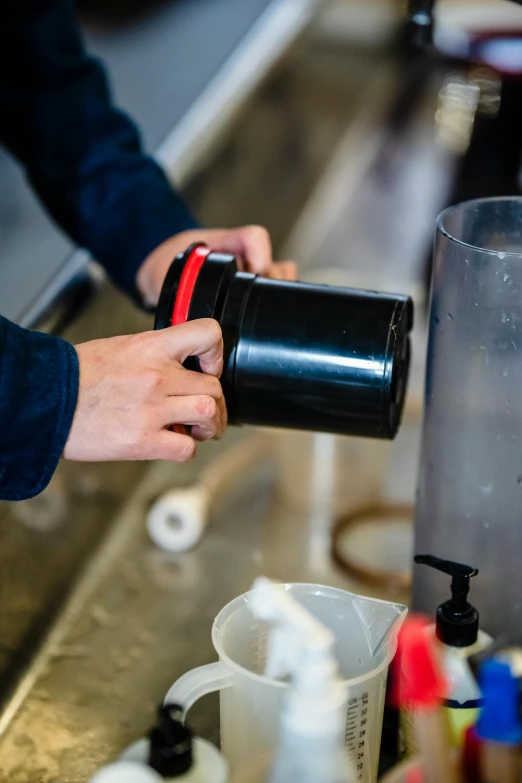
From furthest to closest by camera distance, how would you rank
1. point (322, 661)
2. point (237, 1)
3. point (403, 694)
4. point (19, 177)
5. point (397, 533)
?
point (237, 1), point (19, 177), point (397, 533), point (403, 694), point (322, 661)

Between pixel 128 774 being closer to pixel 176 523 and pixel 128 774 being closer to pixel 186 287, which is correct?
pixel 186 287

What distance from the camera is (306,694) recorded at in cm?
43

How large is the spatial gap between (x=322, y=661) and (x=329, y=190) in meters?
1.21

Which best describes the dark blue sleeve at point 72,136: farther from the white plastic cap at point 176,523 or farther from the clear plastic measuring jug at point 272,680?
the clear plastic measuring jug at point 272,680

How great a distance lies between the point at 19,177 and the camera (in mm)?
1243

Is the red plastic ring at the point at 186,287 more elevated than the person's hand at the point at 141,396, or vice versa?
the red plastic ring at the point at 186,287

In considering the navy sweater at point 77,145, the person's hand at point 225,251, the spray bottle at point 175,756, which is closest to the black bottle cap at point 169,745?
the spray bottle at point 175,756

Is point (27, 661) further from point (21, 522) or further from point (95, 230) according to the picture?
point (95, 230)

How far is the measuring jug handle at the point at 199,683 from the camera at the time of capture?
1.64 feet

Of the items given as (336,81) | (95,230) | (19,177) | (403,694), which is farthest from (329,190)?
(403,694)

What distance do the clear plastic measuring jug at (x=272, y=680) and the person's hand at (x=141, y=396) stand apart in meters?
0.11

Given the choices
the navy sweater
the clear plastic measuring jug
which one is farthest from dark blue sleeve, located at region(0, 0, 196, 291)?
the clear plastic measuring jug

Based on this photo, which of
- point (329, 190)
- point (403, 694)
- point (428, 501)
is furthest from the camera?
point (329, 190)

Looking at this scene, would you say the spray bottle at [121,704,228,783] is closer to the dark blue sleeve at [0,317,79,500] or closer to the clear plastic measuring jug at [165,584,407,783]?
the clear plastic measuring jug at [165,584,407,783]
